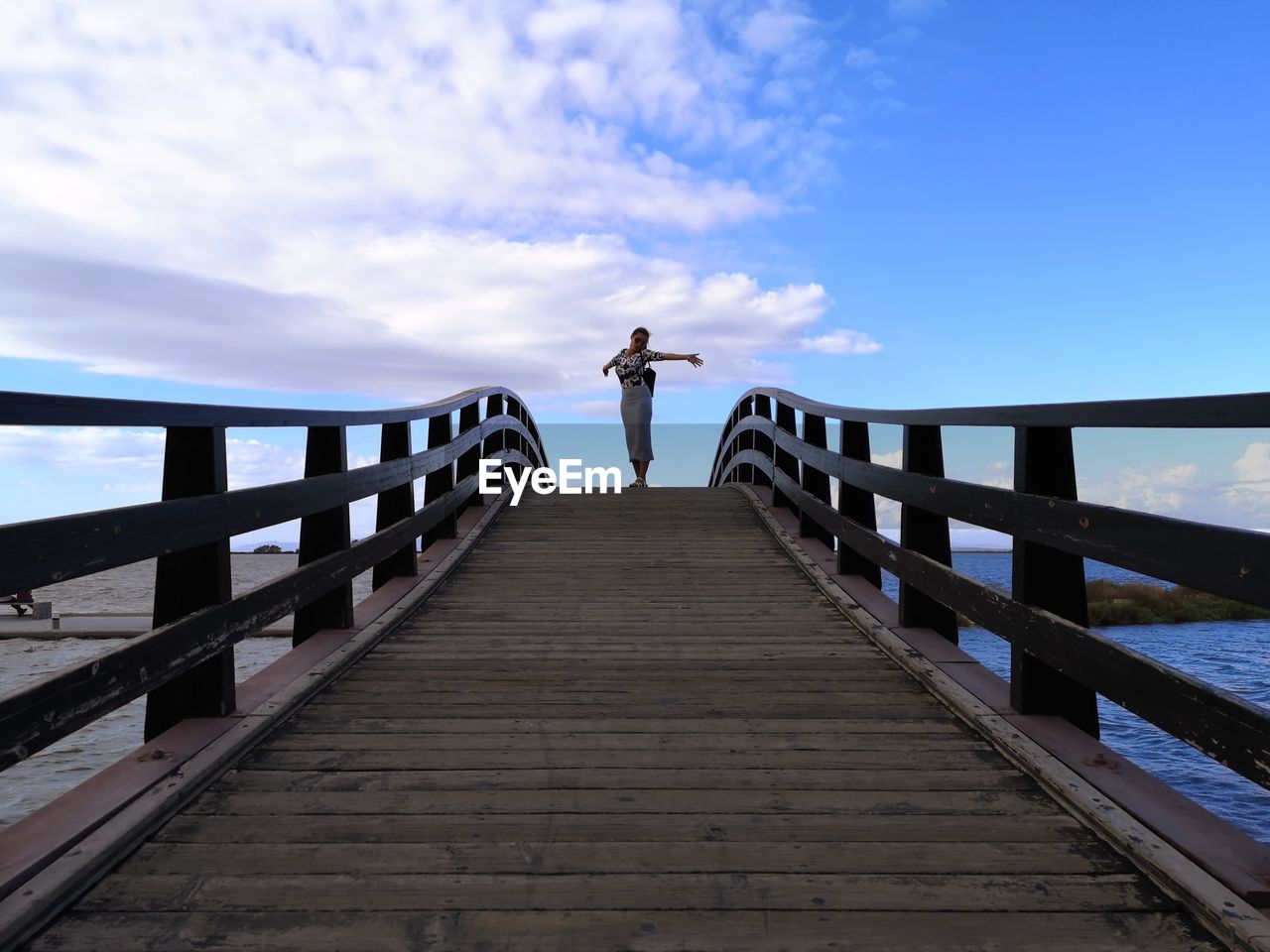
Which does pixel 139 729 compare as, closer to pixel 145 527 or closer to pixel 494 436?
pixel 494 436

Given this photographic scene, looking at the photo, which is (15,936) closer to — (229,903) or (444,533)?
(229,903)

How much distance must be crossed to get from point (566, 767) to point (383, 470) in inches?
114

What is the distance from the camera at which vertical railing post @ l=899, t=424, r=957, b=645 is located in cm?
447

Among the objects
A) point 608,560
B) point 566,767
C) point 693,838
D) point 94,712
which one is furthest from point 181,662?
point 608,560

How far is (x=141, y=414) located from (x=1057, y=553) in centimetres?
322

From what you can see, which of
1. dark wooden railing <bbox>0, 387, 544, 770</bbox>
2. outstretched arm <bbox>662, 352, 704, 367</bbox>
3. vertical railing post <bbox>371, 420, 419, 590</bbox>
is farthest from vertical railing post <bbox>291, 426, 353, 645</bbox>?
outstretched arm <bbox>662, 352, 704, 367</bbox>

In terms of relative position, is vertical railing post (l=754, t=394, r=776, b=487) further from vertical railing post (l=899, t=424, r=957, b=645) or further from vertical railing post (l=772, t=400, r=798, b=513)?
vertical railing post (l=899, t=424, r=957, b=645)

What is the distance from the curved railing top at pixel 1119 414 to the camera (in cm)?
216

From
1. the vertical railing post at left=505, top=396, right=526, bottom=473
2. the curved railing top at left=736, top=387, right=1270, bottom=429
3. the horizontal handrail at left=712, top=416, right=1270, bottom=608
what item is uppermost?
the vertical railing post at left=505, top=396, right=526, bottom=473

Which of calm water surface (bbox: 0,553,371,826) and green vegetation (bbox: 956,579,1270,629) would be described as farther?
green vegetation (bbox: 956,579,1270,629)

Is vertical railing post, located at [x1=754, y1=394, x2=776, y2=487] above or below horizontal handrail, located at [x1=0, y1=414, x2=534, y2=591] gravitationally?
above

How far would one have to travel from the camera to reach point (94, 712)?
248 centimetres

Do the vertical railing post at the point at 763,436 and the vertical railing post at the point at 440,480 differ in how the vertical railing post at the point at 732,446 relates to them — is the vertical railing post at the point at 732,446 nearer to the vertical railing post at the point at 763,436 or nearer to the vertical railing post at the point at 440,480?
the vertical railing post at the point at 763,436

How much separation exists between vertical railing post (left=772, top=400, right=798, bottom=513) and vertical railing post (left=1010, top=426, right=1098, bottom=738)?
4146 millimetres
